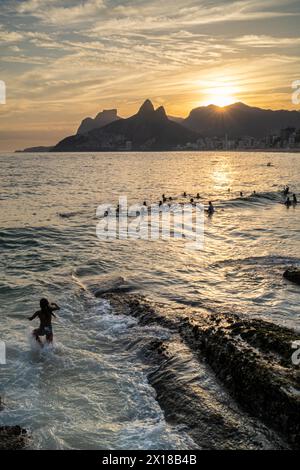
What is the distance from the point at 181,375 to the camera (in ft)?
40.0

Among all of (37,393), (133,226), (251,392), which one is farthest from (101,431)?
(133,226)

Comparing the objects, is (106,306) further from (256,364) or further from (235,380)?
(256,364)

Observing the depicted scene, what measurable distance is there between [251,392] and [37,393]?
5855 mm

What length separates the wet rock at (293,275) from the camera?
2116 cm

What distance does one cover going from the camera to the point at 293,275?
70.2 ft

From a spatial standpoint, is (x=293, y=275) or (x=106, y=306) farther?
(x=293, y=275)

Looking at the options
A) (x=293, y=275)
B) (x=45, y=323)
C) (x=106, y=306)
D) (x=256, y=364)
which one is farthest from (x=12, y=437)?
(x=293, y=275)

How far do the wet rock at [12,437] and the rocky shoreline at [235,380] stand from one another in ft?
11.4

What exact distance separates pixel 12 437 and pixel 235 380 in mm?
5647

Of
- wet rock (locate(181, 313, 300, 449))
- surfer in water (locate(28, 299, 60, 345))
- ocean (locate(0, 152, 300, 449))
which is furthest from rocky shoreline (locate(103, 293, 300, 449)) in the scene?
surfer in water (locate(28, 299, 60, 345))

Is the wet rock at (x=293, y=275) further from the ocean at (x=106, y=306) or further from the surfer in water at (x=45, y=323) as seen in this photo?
the surfer in water at (x=45, y=323)

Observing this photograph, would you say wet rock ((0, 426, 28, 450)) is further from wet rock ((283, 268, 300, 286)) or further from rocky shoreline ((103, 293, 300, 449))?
wet rock ((283, 268, 300, 286))

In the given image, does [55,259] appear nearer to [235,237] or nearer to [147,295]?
[147,295]

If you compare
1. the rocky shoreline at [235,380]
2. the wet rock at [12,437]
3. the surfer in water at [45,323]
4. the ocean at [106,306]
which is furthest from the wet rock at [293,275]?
the wet rock at [12,437]
